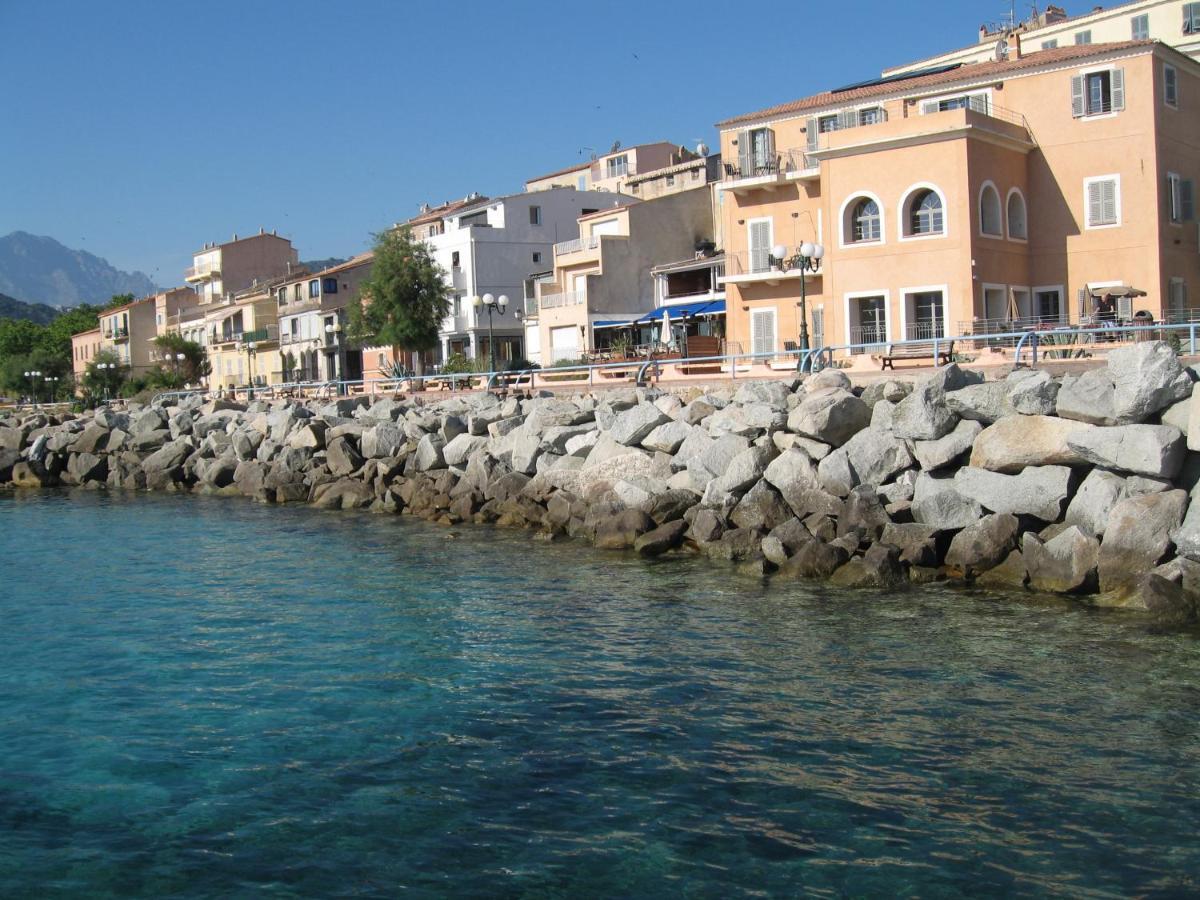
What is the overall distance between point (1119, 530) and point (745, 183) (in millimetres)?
28324

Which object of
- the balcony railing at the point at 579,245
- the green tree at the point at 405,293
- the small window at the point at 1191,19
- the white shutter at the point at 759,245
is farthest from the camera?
the small window at the point at 1191,19

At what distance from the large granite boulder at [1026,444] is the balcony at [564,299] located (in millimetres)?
35139

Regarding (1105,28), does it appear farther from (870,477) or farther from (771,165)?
(870,477)

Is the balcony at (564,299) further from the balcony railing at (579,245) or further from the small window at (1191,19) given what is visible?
the small window at (1191,19)

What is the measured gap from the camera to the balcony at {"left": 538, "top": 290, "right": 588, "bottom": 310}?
51062mm

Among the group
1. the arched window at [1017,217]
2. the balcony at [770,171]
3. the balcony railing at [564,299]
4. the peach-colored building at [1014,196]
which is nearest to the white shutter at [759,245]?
the balcony at [770,171]

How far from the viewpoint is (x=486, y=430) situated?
26.9 m

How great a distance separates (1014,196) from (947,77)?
4.66 metres

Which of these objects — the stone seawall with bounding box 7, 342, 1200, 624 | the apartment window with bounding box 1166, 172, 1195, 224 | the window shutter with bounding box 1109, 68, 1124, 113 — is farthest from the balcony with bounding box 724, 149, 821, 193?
the stone seawall with bounding box 7, 342, 1200, 624

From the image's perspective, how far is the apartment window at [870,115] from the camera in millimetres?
38450

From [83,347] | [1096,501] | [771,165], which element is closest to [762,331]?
[771,165]

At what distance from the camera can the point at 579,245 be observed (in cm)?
5253

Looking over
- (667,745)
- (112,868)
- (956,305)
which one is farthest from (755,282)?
(112,868)

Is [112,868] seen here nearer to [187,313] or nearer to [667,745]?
[667,745]
